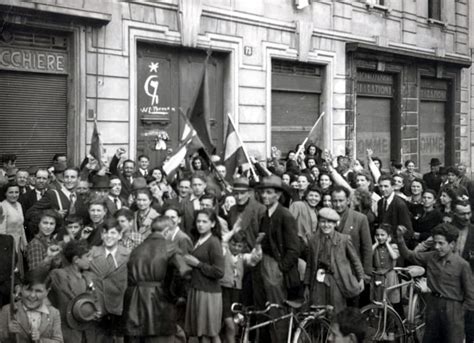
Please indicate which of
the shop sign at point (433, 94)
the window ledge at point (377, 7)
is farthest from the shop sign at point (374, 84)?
the shop sign at point (433, 94)

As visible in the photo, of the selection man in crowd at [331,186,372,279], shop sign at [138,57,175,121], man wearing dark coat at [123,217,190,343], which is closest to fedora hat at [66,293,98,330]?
man wearing dark coat at [123,217,190,343]

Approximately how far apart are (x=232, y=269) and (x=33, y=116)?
636 centimetres

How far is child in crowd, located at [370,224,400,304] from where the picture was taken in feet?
29.3

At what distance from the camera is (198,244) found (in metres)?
7.61

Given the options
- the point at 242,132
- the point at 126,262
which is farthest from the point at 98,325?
the point at 242,132

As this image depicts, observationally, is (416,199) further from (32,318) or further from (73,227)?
(32,318)

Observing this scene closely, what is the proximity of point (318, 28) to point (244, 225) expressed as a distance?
11.5 meters

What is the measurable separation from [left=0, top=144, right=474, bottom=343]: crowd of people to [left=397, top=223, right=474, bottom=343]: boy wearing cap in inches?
0.5

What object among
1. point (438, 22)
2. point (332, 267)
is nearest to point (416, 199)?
point (332, 267)

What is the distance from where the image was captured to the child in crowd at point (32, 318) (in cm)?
644

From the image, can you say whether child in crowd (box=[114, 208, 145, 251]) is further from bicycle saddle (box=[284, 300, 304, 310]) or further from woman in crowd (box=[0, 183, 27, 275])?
bicycle saddle (box=[284, 300, 304, 310])

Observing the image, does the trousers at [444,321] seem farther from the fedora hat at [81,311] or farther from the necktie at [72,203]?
the necktie at [72,203]

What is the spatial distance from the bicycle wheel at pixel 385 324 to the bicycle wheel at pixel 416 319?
31cm

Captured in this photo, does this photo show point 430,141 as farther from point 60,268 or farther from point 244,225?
point 60,268
